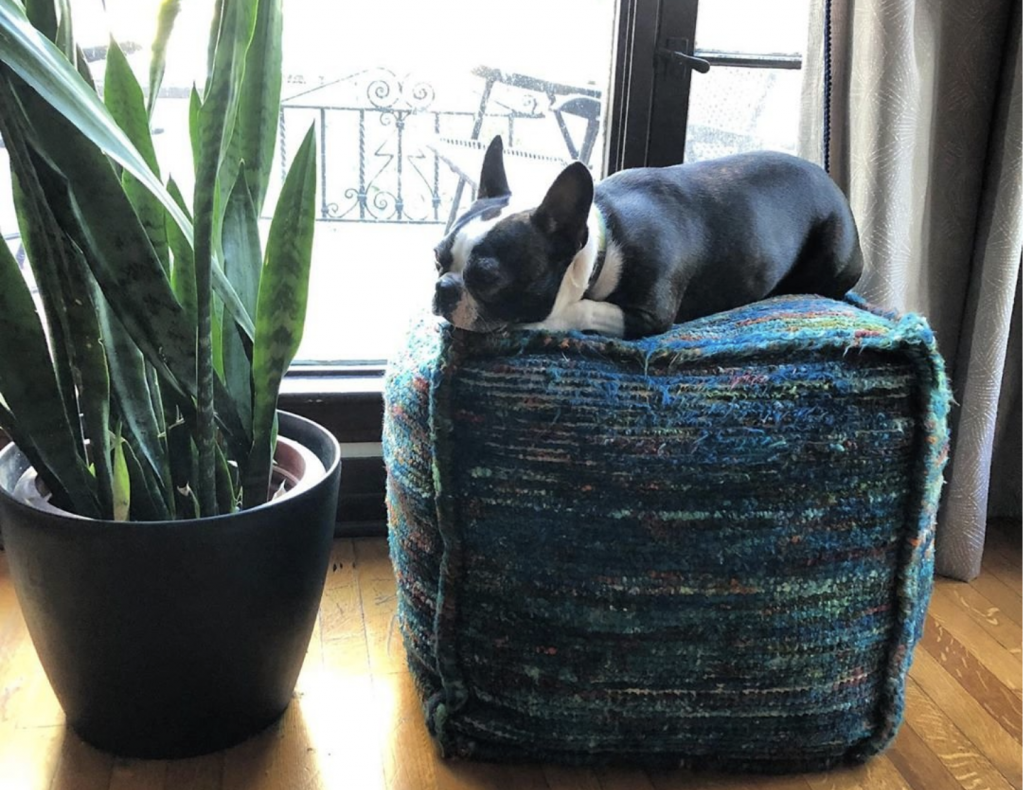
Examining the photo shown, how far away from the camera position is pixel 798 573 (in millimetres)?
1054

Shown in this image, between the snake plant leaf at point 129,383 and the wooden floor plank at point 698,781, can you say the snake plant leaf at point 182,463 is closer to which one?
the snake plant leaf at point 129,383

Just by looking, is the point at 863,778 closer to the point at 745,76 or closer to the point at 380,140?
the point at 745,76

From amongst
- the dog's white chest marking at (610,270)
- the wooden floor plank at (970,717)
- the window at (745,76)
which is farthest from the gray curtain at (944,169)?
the dog's white chest marking at (610,270)

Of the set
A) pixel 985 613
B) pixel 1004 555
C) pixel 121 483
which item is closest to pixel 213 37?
pixel 121 483

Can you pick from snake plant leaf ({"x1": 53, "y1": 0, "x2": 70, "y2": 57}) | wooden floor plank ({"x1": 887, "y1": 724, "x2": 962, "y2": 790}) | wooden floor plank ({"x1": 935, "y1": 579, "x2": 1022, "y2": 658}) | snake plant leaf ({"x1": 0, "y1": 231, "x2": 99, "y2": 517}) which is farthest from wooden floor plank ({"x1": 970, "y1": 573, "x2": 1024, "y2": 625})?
snake plant leaf ({"x1": 53, "y1": 0, "x2": 70, "y2": 57})

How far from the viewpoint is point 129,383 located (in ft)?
3.40

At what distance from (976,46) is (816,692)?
1048 millimetres

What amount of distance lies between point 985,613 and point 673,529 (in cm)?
82

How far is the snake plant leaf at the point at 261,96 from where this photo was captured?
105 centimetres

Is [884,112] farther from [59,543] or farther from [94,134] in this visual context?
[59,543]

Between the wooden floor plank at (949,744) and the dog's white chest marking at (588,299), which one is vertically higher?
the dog's white chest marking at (588,299)

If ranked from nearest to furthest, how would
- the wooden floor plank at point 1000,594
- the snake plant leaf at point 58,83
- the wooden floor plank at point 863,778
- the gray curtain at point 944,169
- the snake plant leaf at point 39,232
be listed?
the snake plant leaf at point 58,83 → the snake plant leaf at point 39,232 → the wooden floor plank at point 863,778 → the gray curtain at point 944,169 → the wooden floor plank at point 1000,594

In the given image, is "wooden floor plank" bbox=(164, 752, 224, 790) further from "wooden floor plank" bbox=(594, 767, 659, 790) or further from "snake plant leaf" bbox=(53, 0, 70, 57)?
"snake plant leaf" bbox=(53, 0, 70, 57)

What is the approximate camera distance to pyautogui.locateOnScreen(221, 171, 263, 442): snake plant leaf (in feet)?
A: 3.66
